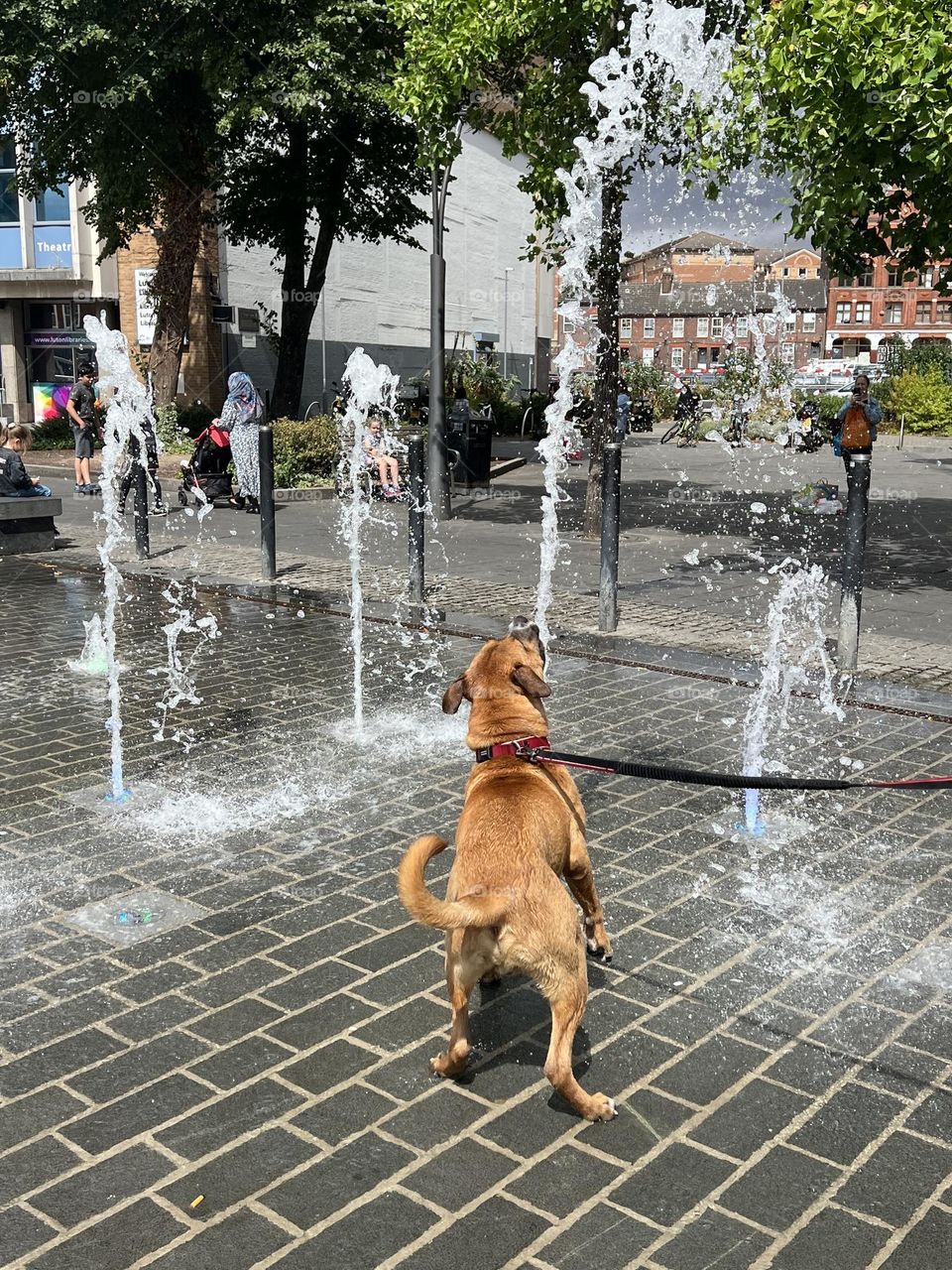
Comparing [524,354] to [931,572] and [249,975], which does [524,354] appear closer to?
[931,572]

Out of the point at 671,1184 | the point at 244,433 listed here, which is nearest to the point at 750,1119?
the point at 671,1184

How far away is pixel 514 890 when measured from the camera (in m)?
3.16

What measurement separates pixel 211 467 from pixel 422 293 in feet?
81.5

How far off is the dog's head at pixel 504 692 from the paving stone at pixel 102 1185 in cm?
151

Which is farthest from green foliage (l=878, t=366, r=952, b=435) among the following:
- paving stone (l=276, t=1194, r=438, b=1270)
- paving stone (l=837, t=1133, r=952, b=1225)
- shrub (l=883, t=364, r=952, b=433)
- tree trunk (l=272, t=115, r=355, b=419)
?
paving stone (l=276, t=1194, r=438, b=1270)

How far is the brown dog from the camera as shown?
3117 millimetres

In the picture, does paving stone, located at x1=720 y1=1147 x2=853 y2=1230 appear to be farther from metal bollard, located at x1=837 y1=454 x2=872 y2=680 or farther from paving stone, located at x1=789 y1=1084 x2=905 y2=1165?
metal bollard, located at x1=837 y1=454 x2=872 y2=680

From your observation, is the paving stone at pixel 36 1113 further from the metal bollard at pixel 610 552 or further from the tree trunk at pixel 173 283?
the tree trunk at pixel 173 283

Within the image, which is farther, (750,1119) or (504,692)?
(504,692)

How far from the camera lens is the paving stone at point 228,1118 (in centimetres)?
318

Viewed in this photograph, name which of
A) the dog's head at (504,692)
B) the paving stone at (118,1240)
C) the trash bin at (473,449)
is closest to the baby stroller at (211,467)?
the trash bin at (473,449)

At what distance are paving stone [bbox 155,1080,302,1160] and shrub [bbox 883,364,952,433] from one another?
42063 mm

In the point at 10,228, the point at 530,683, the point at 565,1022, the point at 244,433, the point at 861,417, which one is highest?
the point at 10,228

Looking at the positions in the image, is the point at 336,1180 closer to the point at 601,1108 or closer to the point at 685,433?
the point at 601,1108
